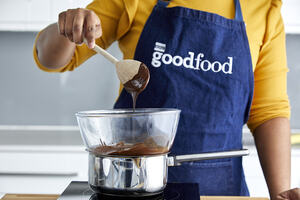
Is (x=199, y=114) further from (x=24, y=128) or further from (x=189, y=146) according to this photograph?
(x=24, y=128)

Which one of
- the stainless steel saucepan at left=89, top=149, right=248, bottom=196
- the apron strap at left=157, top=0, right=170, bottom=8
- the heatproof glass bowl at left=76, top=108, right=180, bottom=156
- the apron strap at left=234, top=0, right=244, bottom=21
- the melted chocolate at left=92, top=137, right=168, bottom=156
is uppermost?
the apron strap at left=157, top=0, right=170, bottom=8

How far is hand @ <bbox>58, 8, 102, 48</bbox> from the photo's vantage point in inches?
29.2

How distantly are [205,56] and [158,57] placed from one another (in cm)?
12

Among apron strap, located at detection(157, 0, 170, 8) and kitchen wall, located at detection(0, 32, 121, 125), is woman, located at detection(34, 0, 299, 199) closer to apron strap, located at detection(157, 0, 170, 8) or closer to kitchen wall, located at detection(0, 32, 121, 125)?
apron strap, located at detection(157, 0, 170, 8)

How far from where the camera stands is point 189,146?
1.00 m

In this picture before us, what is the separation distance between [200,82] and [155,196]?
1.35ft

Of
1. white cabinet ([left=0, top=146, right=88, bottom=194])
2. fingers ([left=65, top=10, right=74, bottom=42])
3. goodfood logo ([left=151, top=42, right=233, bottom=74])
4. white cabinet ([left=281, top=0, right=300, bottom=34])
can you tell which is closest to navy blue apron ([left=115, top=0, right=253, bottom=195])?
goodfood logo ([left=151, top=42, right=233, bottom=74])

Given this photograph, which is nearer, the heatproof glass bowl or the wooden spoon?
the heatproof glass bowl

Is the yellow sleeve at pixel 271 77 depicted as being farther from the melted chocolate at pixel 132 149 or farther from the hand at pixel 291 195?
the melted chocolate at pixel 132 149

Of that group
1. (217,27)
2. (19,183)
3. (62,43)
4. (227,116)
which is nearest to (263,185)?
(227,116)

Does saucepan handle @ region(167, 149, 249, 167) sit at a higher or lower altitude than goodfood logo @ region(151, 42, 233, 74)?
lower

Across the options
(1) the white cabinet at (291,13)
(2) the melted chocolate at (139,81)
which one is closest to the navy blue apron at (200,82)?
(2) the melted chocolate at (139,81)

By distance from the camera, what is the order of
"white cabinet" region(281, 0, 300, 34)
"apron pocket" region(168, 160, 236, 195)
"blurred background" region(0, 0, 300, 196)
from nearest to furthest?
"apron pocket" region(168, 160, 236, 195)
"white cabinet" region(281, 0, 300, 34)
"blurred background" region(0, 0, 300, 196)

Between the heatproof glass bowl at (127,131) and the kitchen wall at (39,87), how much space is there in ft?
5.31
